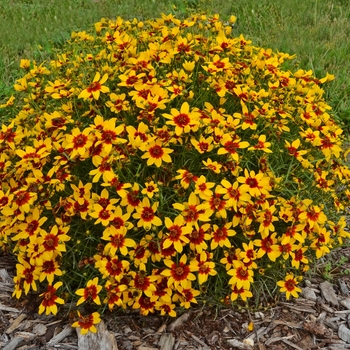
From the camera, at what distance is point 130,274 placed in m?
2.66

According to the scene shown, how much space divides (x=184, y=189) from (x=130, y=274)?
48 centimetres

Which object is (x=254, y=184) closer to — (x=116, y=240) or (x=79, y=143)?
(x=116, y=240)

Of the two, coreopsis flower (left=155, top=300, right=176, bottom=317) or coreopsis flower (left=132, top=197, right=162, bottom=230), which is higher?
coreopsis flower (left=132, top=197, right=162, bottom=230)

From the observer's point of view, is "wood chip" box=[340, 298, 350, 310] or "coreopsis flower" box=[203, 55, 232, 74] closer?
"coreopsis flower" box=[203, 55, 232, 74]

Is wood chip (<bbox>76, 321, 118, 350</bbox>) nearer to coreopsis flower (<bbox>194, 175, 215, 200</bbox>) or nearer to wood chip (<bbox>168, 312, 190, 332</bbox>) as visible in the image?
wood chip (<bbox>168, 312, 190, 332</bbox>)

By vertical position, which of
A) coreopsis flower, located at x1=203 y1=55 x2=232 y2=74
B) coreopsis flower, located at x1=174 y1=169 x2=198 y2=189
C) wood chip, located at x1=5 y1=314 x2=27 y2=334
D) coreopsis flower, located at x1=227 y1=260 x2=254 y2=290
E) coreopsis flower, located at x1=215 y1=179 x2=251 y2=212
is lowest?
wood chip, located at x1=5 y1=314 x2=27 y2=334

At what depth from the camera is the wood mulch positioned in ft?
9.16

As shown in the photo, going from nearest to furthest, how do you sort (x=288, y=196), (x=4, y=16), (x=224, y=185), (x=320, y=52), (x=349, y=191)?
1. (x=224, y=185)
2. (x=288, y=196)
3. (x=349, y=191)
4. (x=320, y=52)
5. (x=4, y=16)

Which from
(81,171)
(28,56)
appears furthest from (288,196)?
(28,56)

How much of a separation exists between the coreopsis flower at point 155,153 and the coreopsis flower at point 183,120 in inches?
4.2

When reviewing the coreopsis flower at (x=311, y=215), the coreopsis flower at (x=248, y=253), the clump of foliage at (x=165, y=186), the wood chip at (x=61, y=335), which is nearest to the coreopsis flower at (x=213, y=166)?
the clump of foliage at (x=165, y=186)

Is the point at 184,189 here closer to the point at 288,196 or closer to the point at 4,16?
the point at 288,196

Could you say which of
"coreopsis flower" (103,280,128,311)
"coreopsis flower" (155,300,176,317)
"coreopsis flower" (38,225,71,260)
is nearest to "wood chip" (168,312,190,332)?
"coreopsis flower" (155,300,176,317)

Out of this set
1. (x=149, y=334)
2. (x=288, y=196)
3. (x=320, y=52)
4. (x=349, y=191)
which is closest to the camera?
(x=149, y=334)
